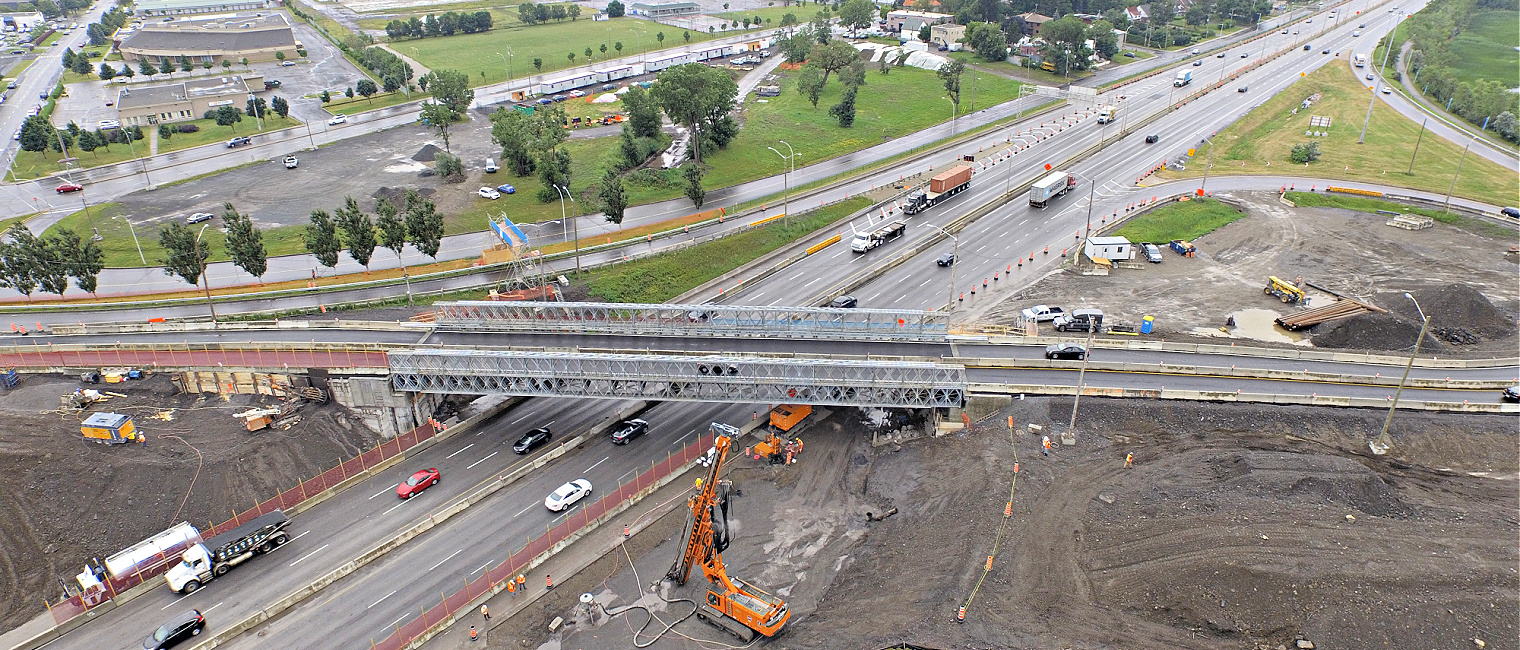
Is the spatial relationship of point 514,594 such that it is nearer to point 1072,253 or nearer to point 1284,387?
point 1284,387

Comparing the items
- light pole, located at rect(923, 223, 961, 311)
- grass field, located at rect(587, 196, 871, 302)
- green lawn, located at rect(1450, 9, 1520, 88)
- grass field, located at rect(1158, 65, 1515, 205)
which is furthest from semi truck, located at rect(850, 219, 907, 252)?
green lawn, located at rect(1450, 9, 1520, 88)

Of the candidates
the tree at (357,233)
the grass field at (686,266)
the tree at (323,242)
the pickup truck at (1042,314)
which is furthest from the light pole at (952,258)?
the tree at (323,242)

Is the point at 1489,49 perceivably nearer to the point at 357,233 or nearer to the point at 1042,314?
the point at 1042,314

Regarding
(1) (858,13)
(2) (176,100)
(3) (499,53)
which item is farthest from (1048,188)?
(3) (499,53)

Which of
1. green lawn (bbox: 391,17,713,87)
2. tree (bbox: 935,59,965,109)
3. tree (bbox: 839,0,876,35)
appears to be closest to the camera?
tree (bbox: 935,59,965,109)

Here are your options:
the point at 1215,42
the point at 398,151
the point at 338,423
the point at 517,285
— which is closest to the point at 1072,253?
the point at 517,285

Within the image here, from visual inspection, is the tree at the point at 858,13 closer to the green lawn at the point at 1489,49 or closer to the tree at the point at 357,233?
the green lawn at the point at 1489,49

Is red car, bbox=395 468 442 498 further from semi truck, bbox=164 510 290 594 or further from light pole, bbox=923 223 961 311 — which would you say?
light pole, bbox=923 223 961 311

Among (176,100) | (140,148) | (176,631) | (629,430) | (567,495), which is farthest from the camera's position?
(176,100)
